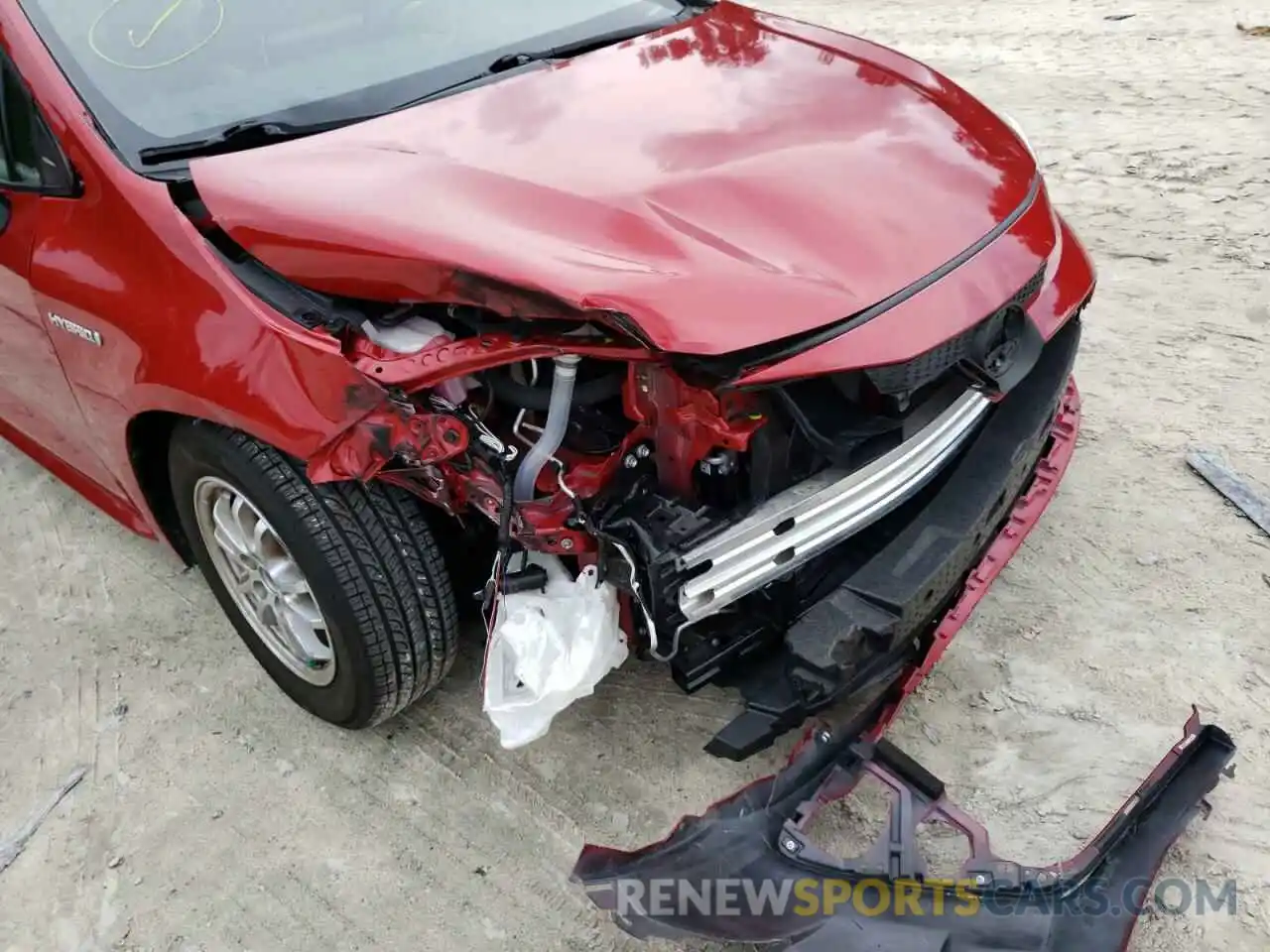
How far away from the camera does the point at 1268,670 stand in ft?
7.85

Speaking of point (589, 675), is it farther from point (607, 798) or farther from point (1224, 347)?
point (1224, 347)

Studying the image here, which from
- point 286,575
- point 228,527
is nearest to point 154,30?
point 228,527

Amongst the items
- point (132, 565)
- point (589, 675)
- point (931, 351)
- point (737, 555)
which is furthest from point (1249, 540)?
point (132, 565)

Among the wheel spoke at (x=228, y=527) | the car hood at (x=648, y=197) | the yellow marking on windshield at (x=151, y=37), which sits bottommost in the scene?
the wheel spoke at (x=228, y=527)

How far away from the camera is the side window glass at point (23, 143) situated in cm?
214

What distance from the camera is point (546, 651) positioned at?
6.47ft

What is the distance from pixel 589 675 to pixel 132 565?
5.66 ft

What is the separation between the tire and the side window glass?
62 centimetres

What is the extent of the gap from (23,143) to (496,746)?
172 centimetres

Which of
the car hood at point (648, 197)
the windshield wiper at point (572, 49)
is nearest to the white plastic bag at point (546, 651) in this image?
the car hood at point (648, 197)

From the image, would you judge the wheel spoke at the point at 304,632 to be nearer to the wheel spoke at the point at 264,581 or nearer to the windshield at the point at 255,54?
the wheel spoke at the point at 264,581

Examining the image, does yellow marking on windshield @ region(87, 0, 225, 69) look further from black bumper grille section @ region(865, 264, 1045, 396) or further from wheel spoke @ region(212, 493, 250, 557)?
black bumper grille section @ region(865, 264, 1045, 396)

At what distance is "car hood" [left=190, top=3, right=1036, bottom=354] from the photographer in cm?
168

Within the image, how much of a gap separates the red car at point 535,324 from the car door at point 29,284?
0.5 inches
